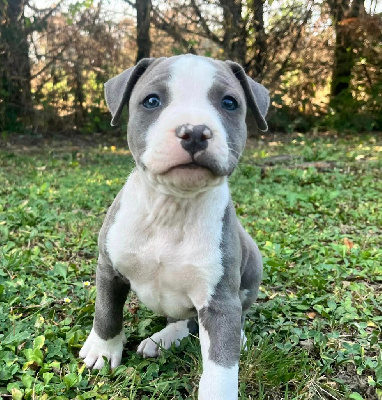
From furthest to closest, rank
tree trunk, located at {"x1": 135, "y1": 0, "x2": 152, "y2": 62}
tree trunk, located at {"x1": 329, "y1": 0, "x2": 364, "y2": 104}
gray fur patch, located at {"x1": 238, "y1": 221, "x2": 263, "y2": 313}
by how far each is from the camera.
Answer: tree trunk, located at {"x1": 329, "y1": 0, "x2": 364, "y2": 104}, tree trunk, located at {"x1": 135, "y1": 0, "x2": 152, "y2": 62}, gray fur patch, located at {"x1": 238, "y1": 221, "x2": 263, "y2": 313}

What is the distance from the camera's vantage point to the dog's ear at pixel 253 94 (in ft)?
8.61


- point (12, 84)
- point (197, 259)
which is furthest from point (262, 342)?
point (12, 84)

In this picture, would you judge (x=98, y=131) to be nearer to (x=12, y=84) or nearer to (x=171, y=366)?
(x=12, y=84)

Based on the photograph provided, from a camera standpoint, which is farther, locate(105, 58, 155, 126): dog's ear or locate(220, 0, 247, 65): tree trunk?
locate(220, 0, 247, 65): tree trunk

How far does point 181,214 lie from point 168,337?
83 centimetres

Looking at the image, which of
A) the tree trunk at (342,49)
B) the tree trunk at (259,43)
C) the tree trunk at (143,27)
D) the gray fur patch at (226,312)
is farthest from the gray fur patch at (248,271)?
the tree trunk at (342,49)

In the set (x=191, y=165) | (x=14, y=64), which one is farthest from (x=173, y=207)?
(x=14, y=64)

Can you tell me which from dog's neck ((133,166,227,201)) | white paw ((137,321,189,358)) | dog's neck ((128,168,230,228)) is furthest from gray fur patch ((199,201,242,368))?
white paw ((137,321,189,358))

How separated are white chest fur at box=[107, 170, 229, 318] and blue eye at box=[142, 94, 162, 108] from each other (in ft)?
1.15

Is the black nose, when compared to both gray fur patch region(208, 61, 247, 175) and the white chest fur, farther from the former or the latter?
the white chest fur

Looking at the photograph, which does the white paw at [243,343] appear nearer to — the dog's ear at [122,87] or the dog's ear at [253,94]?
the dog's ear at [253,94]

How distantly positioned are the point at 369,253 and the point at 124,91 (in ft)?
8.81

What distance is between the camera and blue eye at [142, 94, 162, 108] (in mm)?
2277

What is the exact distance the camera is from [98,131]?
1147 centimetres
